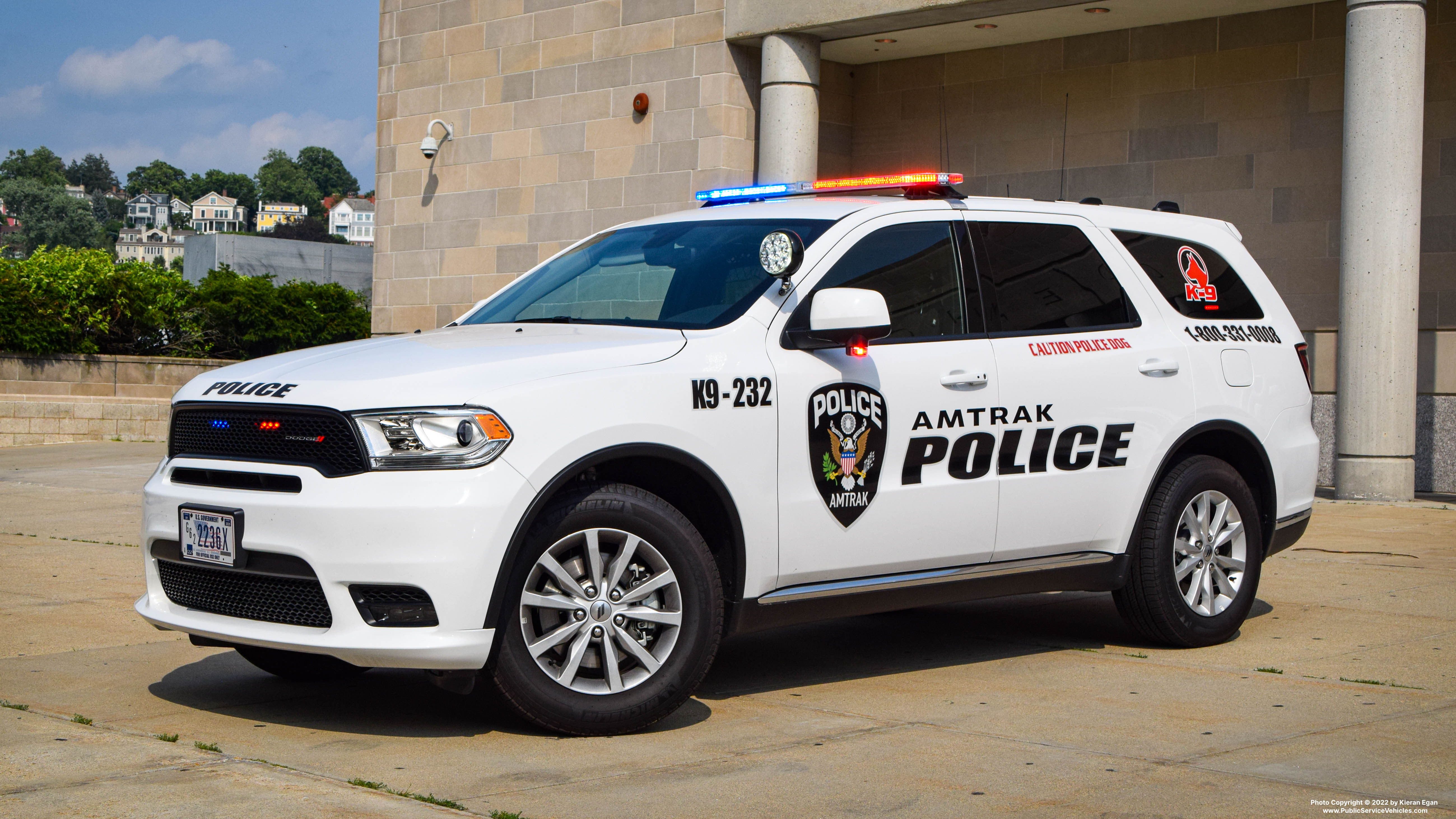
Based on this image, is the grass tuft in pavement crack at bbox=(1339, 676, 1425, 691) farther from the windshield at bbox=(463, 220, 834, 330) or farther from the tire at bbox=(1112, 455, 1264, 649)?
the windshield at bbox=(463, 220, 834, 330)

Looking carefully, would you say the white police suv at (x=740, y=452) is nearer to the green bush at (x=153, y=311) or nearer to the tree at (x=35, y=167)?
the green bush at (x=153, y=311)

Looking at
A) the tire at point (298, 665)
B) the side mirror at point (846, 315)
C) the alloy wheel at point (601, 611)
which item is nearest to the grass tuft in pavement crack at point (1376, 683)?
the side mirror at point (846, 315)

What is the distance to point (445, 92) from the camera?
20062 millimetres

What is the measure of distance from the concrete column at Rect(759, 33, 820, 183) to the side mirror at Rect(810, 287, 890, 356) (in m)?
10.9

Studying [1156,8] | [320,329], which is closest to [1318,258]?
[1156,8]

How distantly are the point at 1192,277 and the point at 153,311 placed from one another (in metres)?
18.5

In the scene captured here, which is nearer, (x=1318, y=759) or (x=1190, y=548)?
(x=1318, y=759)

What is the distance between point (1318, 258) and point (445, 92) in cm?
1094

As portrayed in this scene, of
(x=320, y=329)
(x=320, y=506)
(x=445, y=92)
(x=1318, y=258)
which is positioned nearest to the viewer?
(x=320, y=506)

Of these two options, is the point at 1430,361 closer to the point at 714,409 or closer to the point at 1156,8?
the point at 1156,8

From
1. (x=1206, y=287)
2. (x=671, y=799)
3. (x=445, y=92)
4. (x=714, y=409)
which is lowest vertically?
(x=671, y=799)

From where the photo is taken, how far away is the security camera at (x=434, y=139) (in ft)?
65.5

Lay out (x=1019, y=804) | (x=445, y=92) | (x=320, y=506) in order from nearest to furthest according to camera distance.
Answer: (x=1019, y=804)
(x=320, y=506)
(x=445, y=92)

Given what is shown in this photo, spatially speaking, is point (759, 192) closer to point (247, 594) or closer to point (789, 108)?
point (247, 594)
